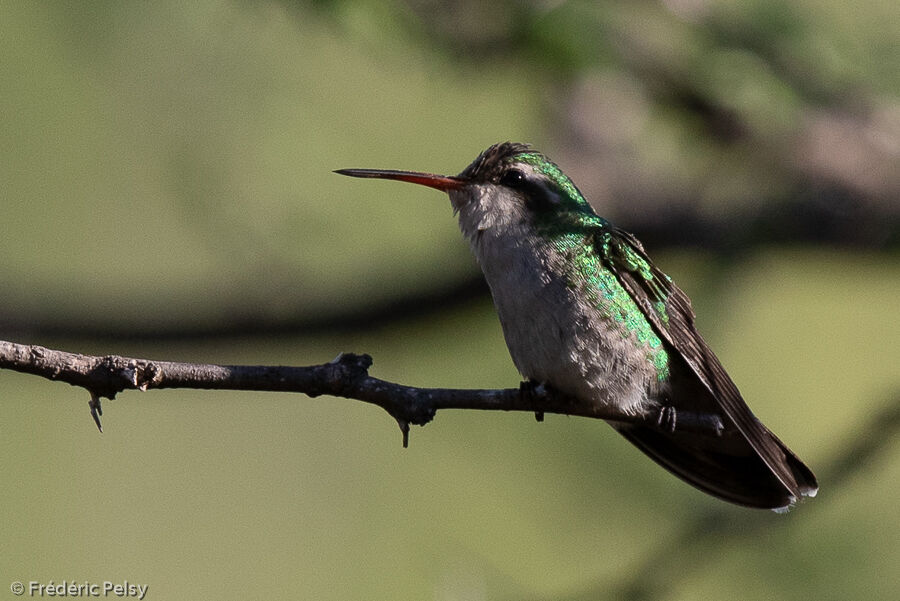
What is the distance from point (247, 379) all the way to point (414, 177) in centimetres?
136

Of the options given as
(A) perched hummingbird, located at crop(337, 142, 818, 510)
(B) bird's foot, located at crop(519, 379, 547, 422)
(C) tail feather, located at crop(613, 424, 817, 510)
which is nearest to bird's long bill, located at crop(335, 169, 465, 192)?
(A) perched hummingbird, located at crop(337, 142, 818, 510)

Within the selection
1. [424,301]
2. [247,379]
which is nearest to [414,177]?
[247,379]

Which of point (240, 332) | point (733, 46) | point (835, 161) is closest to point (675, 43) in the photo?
point (733, 46)

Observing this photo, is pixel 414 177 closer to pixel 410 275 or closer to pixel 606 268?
pixel 606 268

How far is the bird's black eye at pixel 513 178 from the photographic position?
4.04 metres

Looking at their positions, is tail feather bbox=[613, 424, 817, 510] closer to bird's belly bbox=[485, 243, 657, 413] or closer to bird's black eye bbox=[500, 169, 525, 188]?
bird's belly bbox=[485, 243, 657, 413]

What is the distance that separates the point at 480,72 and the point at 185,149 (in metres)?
1.74

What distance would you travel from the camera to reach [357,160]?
9484 millimetres

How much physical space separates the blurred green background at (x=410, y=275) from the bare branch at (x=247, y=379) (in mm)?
1520

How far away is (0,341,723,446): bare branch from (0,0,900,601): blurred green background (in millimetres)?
1520

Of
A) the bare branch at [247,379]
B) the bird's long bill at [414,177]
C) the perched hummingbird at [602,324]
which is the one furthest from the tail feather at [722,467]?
the bare branch at [247,379]

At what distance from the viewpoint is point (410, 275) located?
18.8 feet

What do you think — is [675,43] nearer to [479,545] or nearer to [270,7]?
[270,7]

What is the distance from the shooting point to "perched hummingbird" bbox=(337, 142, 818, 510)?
3.67 metres
